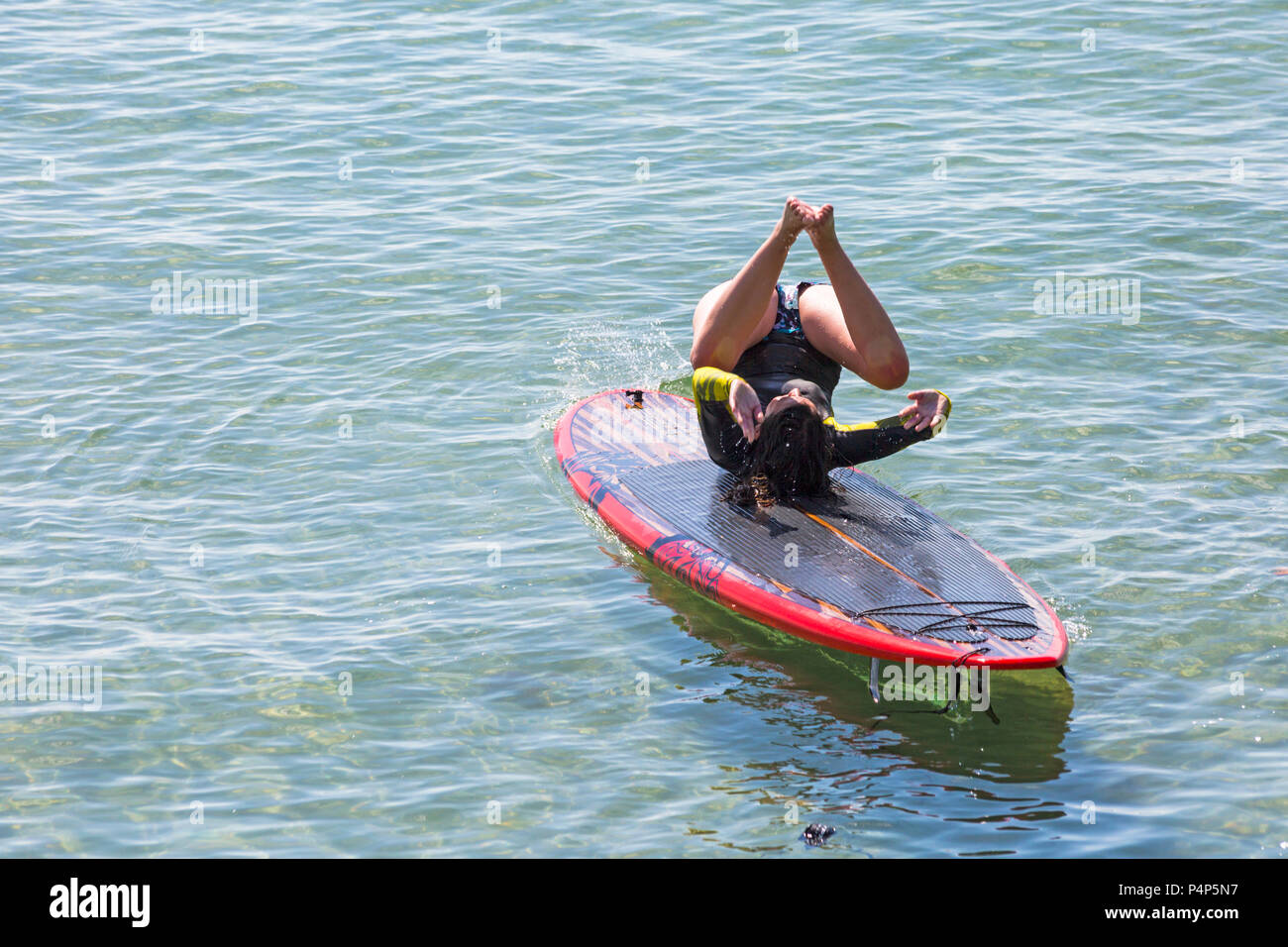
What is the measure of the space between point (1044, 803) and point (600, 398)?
16.1ft

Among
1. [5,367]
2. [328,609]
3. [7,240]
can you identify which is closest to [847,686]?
[328,609]

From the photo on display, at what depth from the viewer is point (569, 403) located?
10578mm

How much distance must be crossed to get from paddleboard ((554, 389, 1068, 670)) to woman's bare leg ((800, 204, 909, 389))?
2.42 ft

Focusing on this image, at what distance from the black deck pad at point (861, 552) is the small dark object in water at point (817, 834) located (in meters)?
1.22

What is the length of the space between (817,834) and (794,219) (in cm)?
349

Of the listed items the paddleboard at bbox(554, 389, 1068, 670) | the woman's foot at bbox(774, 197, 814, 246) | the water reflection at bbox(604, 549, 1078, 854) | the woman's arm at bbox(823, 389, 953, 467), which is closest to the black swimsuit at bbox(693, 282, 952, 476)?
the woman's arm at bbox(823, 389, 953, 467)

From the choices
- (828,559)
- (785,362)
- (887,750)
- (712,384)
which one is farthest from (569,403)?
(887,750)

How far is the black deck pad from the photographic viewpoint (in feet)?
23.2

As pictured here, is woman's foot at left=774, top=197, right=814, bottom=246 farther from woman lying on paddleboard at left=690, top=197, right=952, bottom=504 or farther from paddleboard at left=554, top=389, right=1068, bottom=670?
paddleboard at left=554, top=389, right=1068, bottom=670

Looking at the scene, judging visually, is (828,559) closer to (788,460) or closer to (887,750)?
(788,460)

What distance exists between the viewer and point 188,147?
15.0 meters

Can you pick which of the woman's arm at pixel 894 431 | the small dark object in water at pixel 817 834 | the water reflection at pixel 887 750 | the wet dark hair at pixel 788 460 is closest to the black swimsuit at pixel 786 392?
the woman's arm at pixel 894 431
